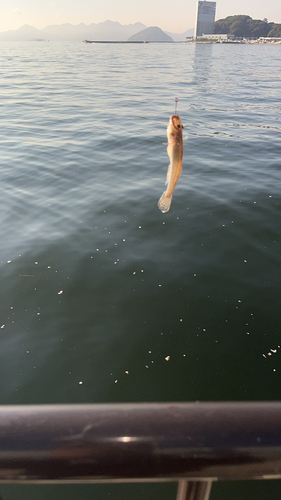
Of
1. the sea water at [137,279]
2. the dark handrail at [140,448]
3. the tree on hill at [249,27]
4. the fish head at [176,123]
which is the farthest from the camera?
the tree on hill at [249,27]

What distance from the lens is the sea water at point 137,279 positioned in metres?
4.77

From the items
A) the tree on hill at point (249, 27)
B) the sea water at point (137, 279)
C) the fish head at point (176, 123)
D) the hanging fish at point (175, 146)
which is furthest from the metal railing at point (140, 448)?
the tree on hill at point (249, 27)

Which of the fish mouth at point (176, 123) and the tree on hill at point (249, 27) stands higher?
the tree on hill at point (249, 27)

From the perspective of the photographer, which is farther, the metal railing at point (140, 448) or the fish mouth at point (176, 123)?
the fish mouth at point (176, 123)

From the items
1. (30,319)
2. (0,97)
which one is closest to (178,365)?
(30,319)

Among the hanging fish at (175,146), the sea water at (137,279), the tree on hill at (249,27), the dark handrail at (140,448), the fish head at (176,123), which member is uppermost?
the tree on hill at (249,27)

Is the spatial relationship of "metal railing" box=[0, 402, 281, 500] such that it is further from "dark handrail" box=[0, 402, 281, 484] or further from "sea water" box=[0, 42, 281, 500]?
"sea water" box=[0, 42, 281, 500]

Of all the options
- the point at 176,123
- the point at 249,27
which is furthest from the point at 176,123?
the point at 249,27

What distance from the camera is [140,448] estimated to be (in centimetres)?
90

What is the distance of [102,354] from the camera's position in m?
5.20

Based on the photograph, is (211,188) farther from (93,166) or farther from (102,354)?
(102,354)

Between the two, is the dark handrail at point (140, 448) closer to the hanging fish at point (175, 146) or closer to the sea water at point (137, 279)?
the hanging fish at point (175, 146)

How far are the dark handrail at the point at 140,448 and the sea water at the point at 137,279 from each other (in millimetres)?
3567

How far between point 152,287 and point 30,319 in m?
2.31
